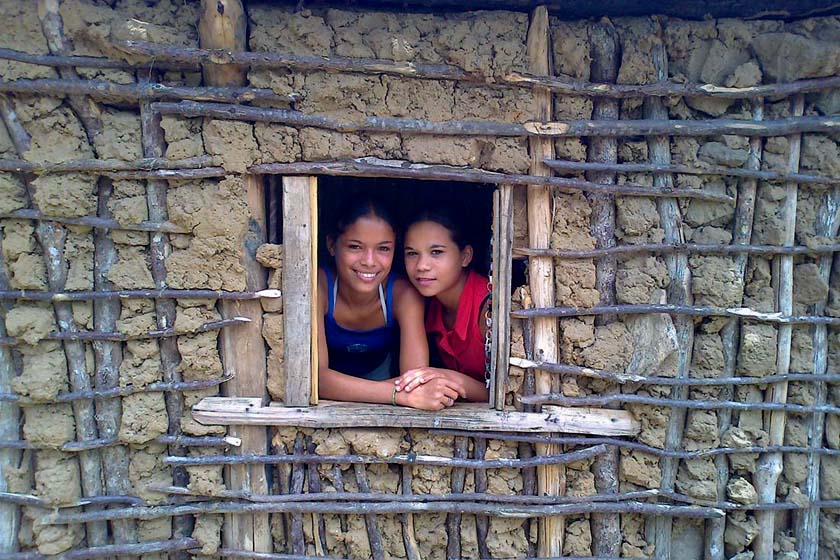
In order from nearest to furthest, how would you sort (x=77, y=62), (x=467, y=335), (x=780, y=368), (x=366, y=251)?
(x=77, y=62) → (x=780, y=368) → (x=366, y=251) → (x=467, y=335)

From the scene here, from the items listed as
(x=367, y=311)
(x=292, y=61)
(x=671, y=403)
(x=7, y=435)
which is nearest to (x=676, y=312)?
(x=671, y=403)

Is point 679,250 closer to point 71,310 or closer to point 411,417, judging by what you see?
point 411,417

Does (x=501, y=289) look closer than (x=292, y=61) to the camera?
No

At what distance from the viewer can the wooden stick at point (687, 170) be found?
2.91m

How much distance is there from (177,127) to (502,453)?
2403mm

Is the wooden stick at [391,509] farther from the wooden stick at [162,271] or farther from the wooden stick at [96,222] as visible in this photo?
the wooden stick at [96,222]

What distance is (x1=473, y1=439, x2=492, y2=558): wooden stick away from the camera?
119 inches

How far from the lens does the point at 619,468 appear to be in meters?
3.06

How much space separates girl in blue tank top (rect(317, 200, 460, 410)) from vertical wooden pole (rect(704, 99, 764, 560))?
1.48 meters

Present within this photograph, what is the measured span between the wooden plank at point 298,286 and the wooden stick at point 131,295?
11cm

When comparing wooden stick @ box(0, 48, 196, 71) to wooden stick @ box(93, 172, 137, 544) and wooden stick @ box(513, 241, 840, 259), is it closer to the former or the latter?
wooden stick @ box(93, 172, 137, 544)

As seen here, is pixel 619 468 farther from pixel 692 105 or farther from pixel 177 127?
pixel 177 127

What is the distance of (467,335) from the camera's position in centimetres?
366

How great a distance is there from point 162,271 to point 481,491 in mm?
2059
